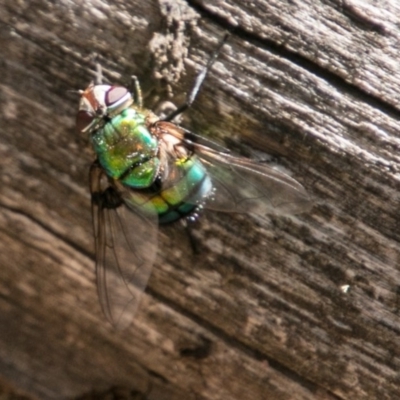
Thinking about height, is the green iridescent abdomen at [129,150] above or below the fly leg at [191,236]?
above

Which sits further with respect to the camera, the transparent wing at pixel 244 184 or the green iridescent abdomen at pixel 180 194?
the green iridescent abdomen at pixel 180 194

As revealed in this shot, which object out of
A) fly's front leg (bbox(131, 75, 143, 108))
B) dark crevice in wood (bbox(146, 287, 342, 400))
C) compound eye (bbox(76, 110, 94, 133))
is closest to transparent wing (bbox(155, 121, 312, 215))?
fly's front leg (bbox(131, 75, 143, 108))

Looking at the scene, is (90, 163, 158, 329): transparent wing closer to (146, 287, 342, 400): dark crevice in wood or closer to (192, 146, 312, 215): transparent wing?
(146, 287, 342, 400): dark crevice in wood

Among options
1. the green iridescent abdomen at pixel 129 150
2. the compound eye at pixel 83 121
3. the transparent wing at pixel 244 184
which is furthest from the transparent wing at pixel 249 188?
the compound eye at pixel 83 121

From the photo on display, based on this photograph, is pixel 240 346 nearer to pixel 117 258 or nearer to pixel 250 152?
pixel 117 258

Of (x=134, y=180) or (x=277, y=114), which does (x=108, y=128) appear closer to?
(x=134, y=180)

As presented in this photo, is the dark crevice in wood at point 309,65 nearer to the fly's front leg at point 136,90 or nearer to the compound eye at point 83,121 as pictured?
the fly's front leg at point 136,90

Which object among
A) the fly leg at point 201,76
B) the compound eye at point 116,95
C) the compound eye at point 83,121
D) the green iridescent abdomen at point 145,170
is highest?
the fly leg at point 201,76

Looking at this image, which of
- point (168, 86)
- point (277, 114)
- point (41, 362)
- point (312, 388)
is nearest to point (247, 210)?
point (277, 114)
